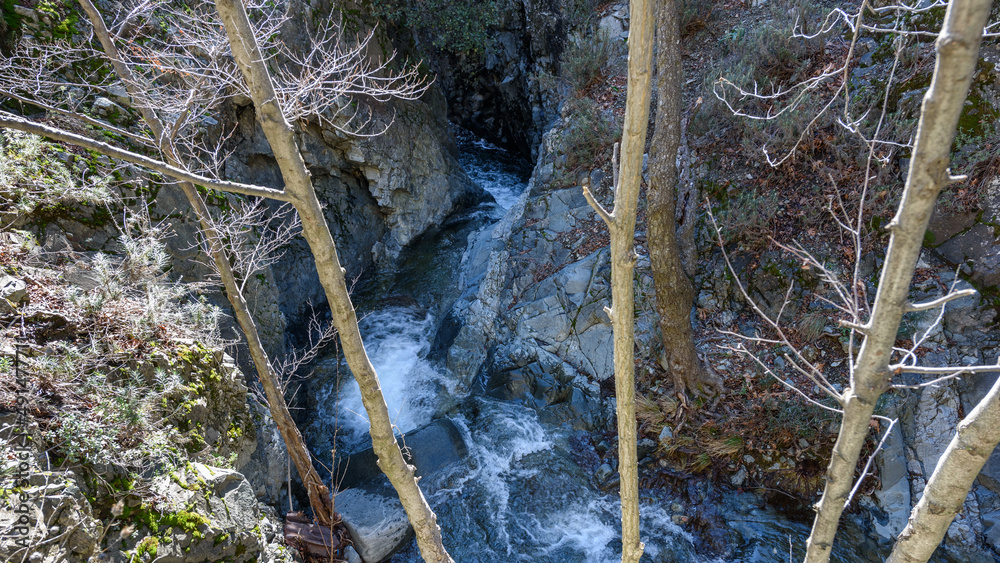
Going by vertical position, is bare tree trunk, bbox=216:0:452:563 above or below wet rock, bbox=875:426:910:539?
above

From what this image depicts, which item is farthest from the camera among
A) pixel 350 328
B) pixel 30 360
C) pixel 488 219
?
pixel 488 219

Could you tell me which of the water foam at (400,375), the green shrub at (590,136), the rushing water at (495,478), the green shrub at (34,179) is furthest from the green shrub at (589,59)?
the green shrub at (34,179)

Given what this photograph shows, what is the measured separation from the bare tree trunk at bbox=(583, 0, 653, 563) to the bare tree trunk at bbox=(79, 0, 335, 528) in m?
3.44

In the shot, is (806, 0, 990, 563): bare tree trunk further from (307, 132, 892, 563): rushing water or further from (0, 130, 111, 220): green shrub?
(0, 130, 111, 220): green shrub

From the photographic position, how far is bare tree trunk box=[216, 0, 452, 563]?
202 centimetres

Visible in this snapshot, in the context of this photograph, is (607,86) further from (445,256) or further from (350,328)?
(350,328)

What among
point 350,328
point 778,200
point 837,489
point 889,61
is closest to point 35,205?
point 350,328

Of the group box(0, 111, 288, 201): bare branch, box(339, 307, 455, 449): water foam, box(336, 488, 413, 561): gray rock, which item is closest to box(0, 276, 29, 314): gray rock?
box(0, 111, 288, 201): bare branch

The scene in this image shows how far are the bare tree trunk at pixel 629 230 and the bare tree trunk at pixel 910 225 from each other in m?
0.78

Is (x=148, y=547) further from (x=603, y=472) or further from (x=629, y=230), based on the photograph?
(x=603, y=472)

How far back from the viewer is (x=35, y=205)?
3.98m

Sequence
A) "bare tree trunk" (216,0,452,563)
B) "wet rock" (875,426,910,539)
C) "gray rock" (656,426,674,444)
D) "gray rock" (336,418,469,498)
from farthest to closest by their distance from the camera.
A: 1. "gray rock" (336,418,469,498)
2. "gray rock" (656,426,674,444)
3. "wet rock" (875,426,910,539)
4. "bare tree trunk" (216,0,452,563)

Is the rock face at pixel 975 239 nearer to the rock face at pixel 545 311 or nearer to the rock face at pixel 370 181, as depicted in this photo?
the rock face at pixel 545 311

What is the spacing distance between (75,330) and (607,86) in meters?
8.85
